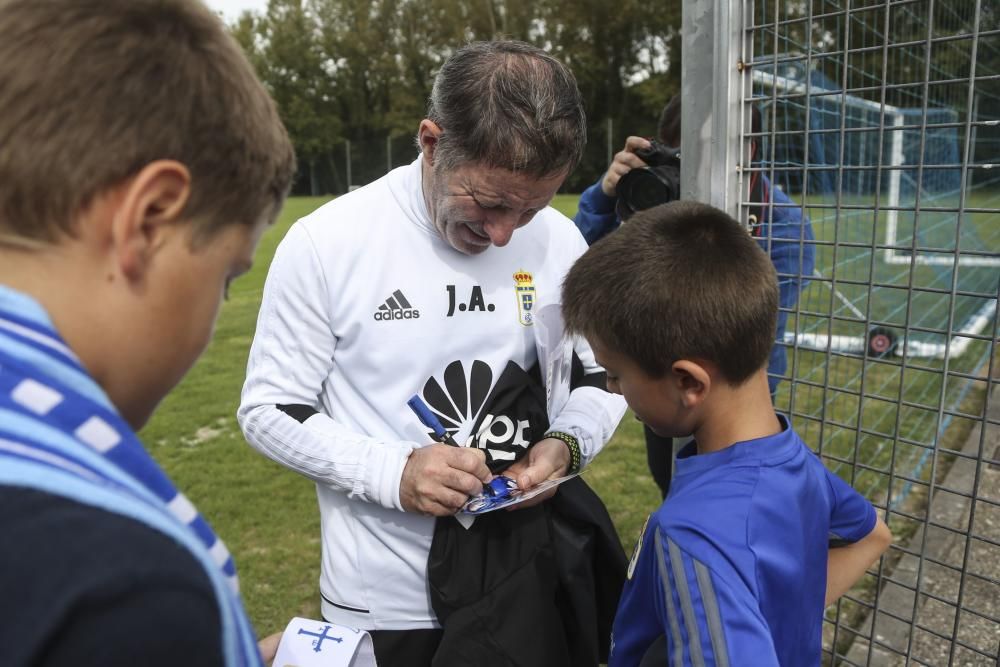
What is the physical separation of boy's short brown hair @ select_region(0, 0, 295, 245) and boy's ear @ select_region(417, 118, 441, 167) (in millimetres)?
940

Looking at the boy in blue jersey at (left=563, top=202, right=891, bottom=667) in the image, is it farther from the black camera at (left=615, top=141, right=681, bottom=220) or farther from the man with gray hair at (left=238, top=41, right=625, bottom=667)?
the black camera at (left=615, top=141, right=681, bottom=220)

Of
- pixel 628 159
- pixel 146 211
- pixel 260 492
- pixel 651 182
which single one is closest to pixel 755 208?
pixel 651 182

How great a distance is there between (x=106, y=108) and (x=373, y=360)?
104 centimetres

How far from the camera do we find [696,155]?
6.12ft

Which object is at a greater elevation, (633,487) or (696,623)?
(696,623)

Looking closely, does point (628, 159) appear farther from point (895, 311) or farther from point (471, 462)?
point (895, 311)

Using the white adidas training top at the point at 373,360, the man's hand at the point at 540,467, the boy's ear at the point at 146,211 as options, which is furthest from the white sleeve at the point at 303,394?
the boy's ear at the point at 146,211

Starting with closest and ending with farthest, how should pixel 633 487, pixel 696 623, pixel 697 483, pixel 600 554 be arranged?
1. pixel 696 623
2. pixel 697 483
3. pixel 600 554
4. pixel 633 487

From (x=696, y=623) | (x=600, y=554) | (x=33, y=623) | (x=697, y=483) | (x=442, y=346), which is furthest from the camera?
(x=600, y=554)

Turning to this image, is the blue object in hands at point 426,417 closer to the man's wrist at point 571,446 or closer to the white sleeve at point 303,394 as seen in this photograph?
the white sleeve at point 303,394

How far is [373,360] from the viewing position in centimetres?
167

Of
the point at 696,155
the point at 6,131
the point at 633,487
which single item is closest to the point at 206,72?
the point at 6,131

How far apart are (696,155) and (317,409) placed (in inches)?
44.4

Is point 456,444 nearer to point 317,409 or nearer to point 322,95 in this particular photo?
point 317,409
